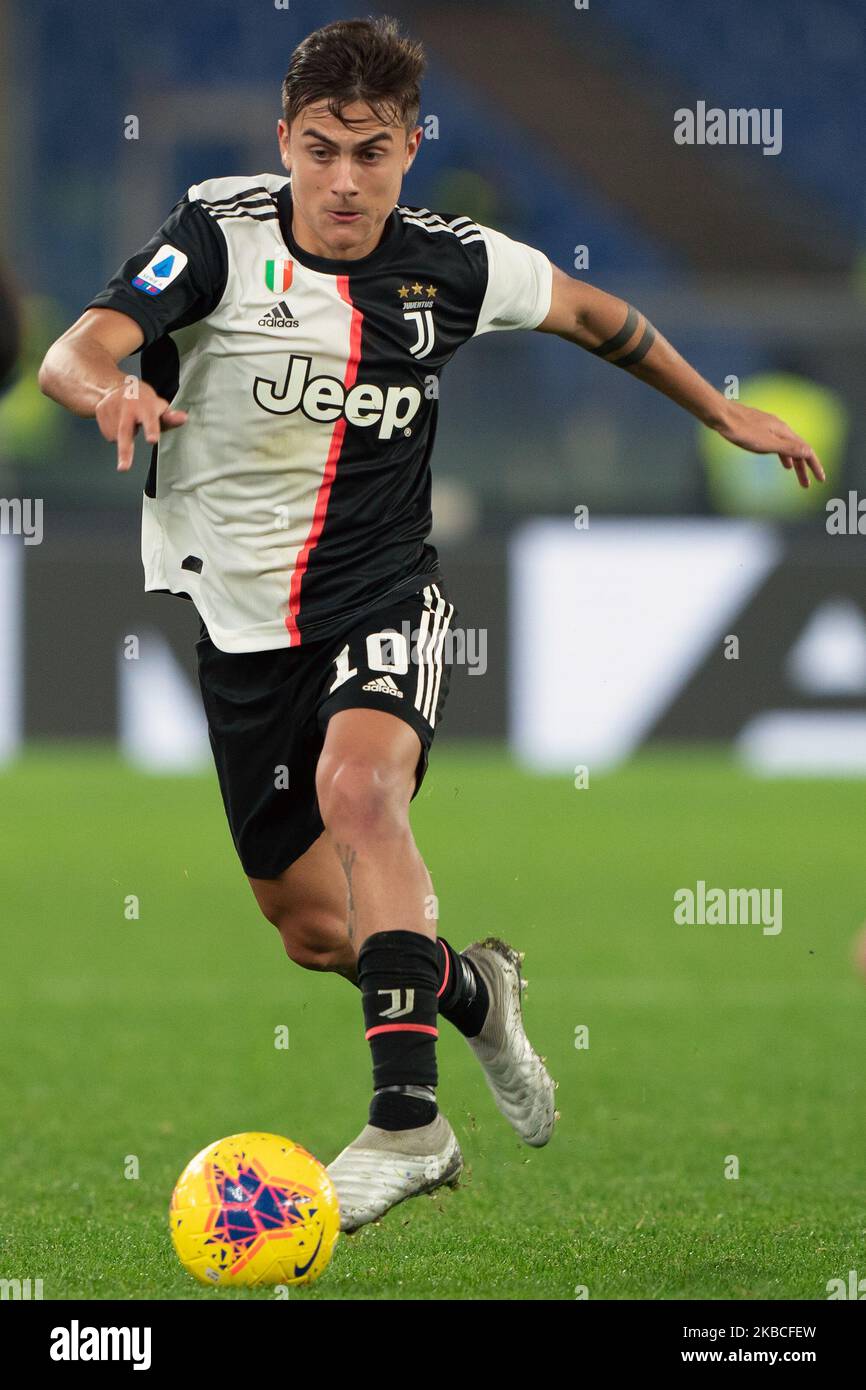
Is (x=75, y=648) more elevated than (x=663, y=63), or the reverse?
(x=663, y=63)

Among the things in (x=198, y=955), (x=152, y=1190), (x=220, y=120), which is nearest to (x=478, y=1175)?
(x=152, y=1190)

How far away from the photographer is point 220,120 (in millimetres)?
19703

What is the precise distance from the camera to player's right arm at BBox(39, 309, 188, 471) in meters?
3.51

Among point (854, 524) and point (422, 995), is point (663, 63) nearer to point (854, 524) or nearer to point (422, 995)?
point (854, 524)

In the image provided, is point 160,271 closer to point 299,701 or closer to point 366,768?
point 299,701

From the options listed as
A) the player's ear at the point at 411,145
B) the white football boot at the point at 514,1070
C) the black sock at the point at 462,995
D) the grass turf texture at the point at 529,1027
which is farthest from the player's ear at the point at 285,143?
the grass turf texture at the point at 529,1027

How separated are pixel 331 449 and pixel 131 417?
0.84 m

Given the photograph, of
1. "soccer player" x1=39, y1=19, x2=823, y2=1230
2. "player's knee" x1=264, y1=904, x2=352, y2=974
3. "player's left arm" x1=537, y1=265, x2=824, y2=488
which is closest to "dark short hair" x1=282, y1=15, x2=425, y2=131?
"soccer player" x1=39, y1=19, x2=823, y2=1230

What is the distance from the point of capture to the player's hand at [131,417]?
3.47 metres

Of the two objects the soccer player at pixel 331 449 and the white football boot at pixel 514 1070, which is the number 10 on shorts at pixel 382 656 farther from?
the white football boot at pixel 514 1070

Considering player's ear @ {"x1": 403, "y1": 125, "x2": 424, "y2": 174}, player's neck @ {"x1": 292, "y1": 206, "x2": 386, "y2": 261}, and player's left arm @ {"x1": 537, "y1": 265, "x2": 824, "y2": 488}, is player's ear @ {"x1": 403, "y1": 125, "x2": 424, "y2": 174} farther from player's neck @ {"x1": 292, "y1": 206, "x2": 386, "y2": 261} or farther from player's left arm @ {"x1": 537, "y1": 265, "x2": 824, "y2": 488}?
player's left arm @ {"x1": 537, "y1": 265, "x2": 824, "y2": 488}

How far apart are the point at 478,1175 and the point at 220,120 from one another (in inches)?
640

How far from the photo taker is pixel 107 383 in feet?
12.2

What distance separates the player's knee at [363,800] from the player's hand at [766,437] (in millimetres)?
1216
